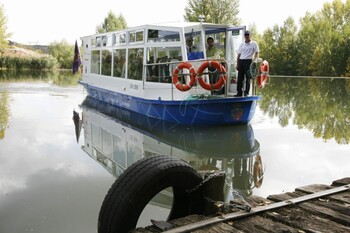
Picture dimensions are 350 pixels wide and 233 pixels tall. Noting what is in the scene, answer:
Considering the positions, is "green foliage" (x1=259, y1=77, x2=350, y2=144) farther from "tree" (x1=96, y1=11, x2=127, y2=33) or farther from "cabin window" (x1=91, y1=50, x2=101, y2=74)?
"tree" (x1=96, y1=11, x2=127, y2=33)

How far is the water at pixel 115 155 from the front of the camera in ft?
13.8

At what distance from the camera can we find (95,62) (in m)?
15.0

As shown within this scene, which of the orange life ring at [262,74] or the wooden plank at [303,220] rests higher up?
the orange life ring at [262,74]

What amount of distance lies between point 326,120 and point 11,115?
8435 mm

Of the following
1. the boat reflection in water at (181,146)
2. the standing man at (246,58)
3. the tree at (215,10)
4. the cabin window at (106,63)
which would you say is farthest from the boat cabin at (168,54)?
the tree at (215,10)

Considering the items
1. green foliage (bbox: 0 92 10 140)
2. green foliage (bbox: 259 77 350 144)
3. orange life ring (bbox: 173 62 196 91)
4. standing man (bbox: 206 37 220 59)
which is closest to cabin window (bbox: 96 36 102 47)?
green foliage (bbox: 0 92 10 140)

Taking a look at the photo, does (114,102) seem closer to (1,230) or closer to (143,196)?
(1,230)

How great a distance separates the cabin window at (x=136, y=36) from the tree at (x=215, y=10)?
25.7 metres

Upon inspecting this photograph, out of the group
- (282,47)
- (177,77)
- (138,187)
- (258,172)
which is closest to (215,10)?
(282,47)

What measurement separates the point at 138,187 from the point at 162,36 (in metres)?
7.60

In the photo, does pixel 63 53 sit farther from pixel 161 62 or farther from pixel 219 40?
pixel 219 40

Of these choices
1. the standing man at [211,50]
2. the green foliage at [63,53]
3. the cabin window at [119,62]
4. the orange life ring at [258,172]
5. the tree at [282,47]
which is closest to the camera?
the orange life ring at [258,172]

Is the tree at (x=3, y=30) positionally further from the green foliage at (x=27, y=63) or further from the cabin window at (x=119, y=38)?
the cabin window at (x=119, y=38)

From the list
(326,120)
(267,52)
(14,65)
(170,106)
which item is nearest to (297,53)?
(267,52)
